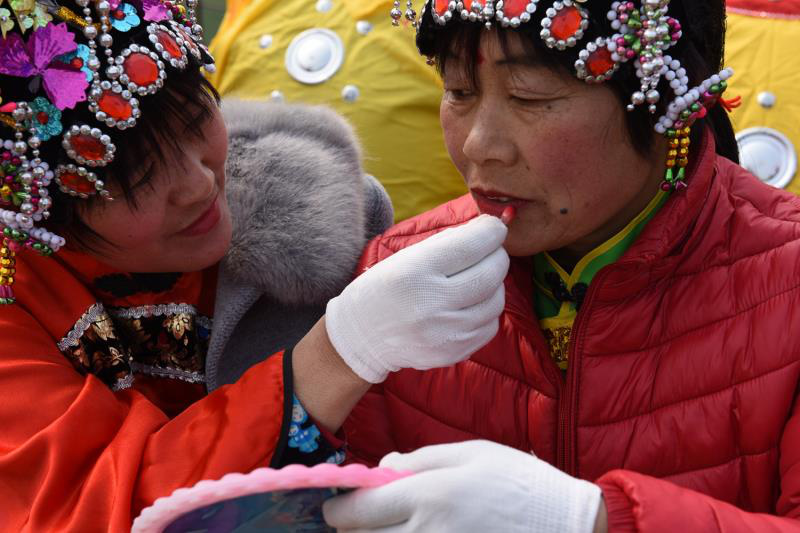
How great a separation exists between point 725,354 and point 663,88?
352 millimetres

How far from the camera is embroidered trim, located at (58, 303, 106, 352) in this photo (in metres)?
1.33

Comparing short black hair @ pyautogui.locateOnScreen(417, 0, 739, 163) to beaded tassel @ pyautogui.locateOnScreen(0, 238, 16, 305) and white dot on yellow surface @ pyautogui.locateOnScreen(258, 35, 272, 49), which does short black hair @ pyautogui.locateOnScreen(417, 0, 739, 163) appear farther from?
white dot on yellow surface @ pyautogui.locateOnScreen(258, 35, 272, 49)

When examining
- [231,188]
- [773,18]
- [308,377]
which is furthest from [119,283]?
[773,18]

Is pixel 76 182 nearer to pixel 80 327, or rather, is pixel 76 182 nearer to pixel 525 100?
pixel 80 327

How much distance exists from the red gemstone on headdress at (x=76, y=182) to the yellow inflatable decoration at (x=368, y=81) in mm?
858

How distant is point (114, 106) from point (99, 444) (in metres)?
0.46

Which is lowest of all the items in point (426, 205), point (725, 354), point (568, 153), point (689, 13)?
point (426, 205)

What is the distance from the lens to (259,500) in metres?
0.89

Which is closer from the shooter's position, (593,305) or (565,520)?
(565,520)

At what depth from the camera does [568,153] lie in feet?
3.81

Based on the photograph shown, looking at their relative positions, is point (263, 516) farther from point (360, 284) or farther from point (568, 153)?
point (568, 153)

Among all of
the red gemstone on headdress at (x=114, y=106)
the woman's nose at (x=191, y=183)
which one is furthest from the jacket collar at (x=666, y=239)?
the red gemstone on headdress at (x=114, y=106)

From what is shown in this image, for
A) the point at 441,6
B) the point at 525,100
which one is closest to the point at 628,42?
the point at 525,100

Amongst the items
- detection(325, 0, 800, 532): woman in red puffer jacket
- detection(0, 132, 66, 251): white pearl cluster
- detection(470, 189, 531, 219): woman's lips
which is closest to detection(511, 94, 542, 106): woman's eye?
detection(325, 0, 800, 532): woman in red puffer jacket
